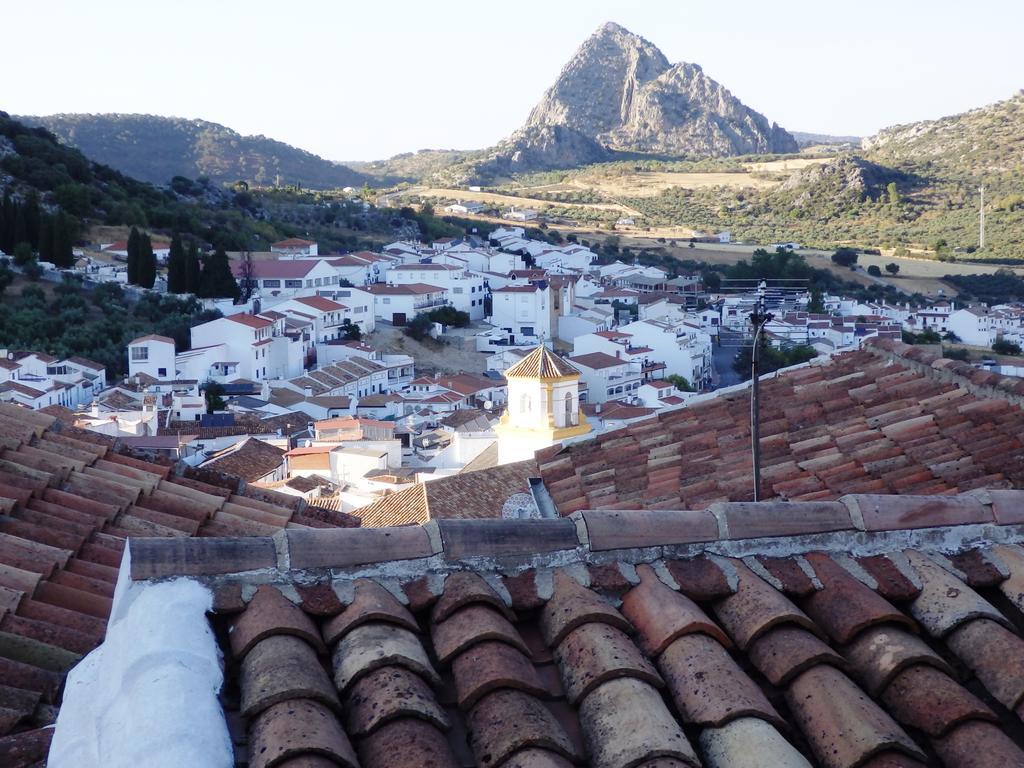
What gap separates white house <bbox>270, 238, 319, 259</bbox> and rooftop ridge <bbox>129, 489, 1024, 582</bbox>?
54.9 meters

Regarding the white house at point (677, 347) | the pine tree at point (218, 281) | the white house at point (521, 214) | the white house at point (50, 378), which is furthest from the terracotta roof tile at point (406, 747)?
the white house at point (521, 214)

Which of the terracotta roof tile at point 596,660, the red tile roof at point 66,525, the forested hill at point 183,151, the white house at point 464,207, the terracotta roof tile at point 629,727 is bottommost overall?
the white house at point 464,207

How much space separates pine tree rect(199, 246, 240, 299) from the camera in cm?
4622

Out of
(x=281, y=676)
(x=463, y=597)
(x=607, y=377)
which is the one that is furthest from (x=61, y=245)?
(x=281, y=676)

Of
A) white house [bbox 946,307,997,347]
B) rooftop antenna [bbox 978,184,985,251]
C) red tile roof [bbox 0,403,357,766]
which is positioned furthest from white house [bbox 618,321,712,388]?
red tile roof [bbox 0,403,357,766]

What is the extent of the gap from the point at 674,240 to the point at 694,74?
88.6m

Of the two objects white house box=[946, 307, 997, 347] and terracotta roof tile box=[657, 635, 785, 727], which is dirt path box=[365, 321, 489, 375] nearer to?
white house box=[946, 307, 997, 347]

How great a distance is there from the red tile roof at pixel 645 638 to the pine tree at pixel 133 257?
44004mm

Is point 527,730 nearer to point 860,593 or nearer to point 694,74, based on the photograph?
point 860,593

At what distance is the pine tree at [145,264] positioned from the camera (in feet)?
147

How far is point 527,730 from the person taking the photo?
235 cm

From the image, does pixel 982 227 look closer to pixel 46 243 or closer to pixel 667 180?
pixel 667 180

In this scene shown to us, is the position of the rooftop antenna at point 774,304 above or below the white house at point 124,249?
below

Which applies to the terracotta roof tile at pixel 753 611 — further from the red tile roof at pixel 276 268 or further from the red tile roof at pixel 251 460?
the red tile roof at pixel 276 268
